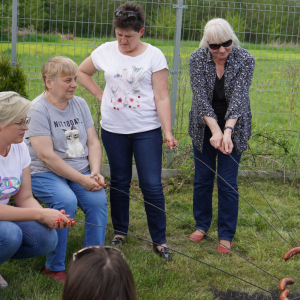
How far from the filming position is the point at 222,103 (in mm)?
3627

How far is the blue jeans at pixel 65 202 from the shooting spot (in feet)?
10.3

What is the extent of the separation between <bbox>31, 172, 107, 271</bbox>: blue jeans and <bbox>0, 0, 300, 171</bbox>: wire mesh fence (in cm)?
237

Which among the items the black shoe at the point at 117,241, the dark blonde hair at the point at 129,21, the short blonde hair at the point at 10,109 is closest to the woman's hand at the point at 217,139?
the dark blonde hair at the point at 129,21

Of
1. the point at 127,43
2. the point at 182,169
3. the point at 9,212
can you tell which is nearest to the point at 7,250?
the point at 9,212

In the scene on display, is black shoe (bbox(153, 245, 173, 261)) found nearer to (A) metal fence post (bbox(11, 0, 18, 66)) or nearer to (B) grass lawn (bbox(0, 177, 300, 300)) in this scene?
(B) grass lawn (bbox(0, 177, 300, 300))

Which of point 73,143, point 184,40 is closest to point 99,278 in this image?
point 73,143

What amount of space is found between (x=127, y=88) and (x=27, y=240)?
4.40ft

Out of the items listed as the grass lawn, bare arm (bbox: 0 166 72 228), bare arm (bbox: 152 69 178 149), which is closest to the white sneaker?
the grass lawn

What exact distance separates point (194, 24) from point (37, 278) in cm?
371

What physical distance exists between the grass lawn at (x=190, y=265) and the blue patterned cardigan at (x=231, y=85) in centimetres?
92

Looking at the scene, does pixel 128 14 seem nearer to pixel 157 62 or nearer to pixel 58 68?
pixel 157 62

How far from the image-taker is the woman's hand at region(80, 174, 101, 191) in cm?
329

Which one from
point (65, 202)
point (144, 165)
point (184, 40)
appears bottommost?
point (65, 202)

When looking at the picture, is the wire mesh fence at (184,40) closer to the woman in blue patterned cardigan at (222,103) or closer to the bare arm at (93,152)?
the woman in blue patterned cardigan at (222,103)
